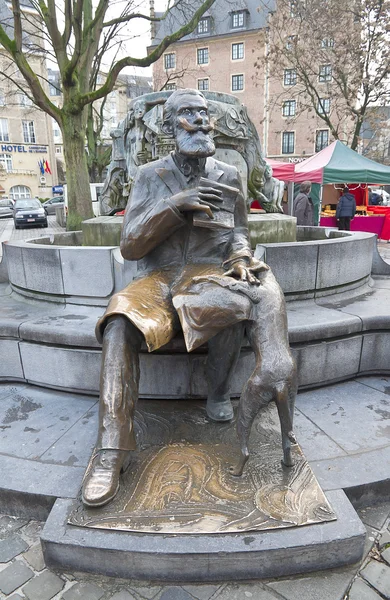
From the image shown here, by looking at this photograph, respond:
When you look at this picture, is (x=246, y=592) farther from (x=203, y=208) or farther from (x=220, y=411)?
(x=203, y=208)

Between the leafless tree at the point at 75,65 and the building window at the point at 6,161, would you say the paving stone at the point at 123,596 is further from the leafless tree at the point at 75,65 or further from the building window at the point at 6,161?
the building window at the point at 6,161

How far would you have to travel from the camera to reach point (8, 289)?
5184mm

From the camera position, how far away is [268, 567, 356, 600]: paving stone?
1.85 m

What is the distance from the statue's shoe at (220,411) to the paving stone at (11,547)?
1301 mm

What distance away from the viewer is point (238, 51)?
42875mm

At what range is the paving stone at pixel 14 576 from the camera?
6.37 ft

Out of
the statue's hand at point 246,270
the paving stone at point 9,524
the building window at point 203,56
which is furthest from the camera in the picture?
the building window at point 203,56

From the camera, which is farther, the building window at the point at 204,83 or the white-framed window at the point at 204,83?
the building window at the point at 204,83

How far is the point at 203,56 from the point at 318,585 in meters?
50.4

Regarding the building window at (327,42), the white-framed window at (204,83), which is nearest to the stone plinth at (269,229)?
the building window at (327,42)

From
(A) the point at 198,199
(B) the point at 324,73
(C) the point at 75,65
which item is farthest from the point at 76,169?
(B) the point at 324,73

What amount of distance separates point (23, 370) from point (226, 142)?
371cm

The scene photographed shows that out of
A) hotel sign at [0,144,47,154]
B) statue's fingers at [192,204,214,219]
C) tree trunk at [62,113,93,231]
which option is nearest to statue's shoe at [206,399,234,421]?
statue's fingers at [192,204,214,219]

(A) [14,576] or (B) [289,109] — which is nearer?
(A) [14,576]
